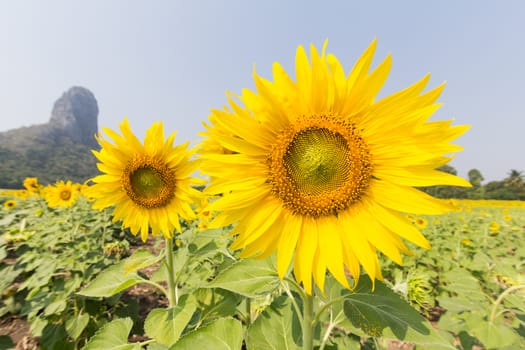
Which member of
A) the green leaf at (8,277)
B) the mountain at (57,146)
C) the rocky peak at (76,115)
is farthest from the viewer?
the rocky peak at (76,115)

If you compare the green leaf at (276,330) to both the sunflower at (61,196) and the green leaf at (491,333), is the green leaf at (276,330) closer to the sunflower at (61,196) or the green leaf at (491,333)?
the green leaf at (491,333)

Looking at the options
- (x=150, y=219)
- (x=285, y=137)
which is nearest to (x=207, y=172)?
(x=285, y=137)

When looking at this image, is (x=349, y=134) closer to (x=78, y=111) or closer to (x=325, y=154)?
(x=325, y=154)

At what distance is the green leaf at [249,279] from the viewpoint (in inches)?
54.9

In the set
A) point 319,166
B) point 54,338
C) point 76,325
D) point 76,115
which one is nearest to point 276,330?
point 319,166

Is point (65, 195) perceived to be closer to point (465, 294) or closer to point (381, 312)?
point (381, 312)

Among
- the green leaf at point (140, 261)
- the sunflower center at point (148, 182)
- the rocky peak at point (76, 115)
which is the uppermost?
the rocky peak at point (76, 115)

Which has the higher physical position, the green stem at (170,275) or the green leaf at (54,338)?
the green stem at (170,275)

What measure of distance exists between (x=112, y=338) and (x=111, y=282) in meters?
0.41

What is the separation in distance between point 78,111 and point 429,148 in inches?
8784

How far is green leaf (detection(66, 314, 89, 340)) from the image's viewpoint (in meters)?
3.35

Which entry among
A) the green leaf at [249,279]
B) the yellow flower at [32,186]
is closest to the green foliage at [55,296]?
the green leaf at [249,279]

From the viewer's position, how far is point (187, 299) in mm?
2039

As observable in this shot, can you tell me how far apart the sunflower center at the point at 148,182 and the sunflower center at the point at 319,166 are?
4.95 ft
